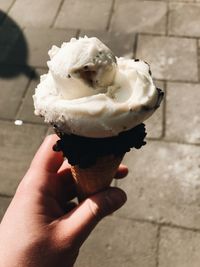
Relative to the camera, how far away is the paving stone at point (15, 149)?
3238mm

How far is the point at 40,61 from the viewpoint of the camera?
4.12 metres

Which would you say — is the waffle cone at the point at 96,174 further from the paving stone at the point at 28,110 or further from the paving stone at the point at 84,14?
the paving stone at the point at 84,14

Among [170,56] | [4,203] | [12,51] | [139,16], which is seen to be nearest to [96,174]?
[4,203]

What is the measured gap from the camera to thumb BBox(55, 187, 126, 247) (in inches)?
69.1

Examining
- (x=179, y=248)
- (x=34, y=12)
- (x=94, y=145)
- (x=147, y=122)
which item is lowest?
(x=179, y=248)

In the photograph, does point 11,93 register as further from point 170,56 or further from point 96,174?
point 96,174

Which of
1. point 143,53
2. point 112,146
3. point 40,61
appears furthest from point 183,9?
point 112,146

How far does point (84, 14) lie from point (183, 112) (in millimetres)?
1924

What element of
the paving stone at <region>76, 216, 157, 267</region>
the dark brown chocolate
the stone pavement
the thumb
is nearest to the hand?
the thumb

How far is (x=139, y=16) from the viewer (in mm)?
4605

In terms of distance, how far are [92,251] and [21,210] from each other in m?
1.15

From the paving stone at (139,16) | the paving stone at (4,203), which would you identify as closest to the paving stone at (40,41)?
the paving stone at (139,16)

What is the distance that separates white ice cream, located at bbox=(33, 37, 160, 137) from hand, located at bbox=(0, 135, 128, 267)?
434 millimetres

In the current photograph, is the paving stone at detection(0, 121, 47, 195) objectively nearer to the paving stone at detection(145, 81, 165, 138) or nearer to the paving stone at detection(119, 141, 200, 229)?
the paving stone at detection(119, 141, 200, 229)
